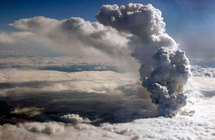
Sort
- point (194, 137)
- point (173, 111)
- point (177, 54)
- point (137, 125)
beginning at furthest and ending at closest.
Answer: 1. point (177, 54)
2. point (173, 111)
3. point (137, 125)
4. point (194, 137)

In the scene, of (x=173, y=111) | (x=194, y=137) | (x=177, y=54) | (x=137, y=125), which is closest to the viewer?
(x=194, y=137)

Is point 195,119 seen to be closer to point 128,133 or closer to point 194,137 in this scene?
point 194,137

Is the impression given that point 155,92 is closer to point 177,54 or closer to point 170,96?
point 170,96

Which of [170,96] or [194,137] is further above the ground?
[170,96]

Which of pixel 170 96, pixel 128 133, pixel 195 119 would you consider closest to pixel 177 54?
pixel 170 96

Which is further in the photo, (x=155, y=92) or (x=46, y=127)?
(x=155, y=92)

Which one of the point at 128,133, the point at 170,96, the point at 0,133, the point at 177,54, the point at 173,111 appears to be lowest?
the point at 0,133

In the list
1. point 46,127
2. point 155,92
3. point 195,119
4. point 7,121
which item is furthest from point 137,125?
point 7,121

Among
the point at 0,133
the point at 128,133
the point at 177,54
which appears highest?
the point at 177,54

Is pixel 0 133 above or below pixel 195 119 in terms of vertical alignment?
below
